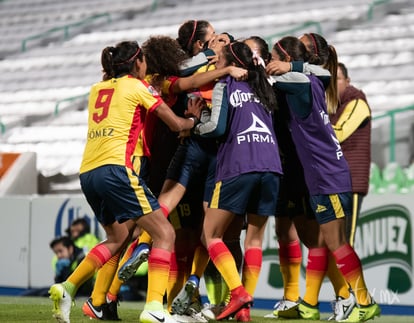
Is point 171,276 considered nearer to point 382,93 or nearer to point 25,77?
point 382,93

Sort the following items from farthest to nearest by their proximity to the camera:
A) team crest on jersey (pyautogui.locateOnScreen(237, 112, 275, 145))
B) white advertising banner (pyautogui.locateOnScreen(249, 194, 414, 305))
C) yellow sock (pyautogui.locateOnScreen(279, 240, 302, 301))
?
white advertising banner (pyautogui.locateOnScreen(249, 194, 414, 305)) → yellow sock (pyautogui.locateOnScreen(279, 240, 302, 301)) → team crest on jersey (pyautogui.locateOnScreen(237, 112, 275, 145))

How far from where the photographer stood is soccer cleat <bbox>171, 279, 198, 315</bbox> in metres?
6.48

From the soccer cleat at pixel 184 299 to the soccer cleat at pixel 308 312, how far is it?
0.99m

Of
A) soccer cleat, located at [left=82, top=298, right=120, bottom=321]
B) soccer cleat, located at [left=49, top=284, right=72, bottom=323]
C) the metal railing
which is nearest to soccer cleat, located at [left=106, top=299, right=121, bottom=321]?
soccer cleat, located at [left=82, top=298, right=120, bottom=321]

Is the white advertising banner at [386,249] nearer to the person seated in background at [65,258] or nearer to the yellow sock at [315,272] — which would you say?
the yellow sock at [315,272]

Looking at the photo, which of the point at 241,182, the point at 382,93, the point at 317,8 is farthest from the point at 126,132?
the point at 317,8

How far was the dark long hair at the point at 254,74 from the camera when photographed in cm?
652

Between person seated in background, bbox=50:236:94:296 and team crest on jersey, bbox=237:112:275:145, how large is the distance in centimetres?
→ 476

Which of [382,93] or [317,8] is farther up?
[317,8]

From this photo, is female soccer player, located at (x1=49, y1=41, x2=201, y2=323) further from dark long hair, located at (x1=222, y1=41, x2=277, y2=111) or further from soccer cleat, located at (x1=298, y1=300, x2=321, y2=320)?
soccer cleat, located at (x1=298, y1=300, x2=321, y2=320)

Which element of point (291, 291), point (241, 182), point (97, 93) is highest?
point (97, 93)

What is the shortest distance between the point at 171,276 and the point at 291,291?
91cm

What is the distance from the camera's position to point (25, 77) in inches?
789

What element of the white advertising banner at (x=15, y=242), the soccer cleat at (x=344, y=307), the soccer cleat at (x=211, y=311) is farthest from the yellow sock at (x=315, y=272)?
the white advertising banner at (x=15, y=242)
